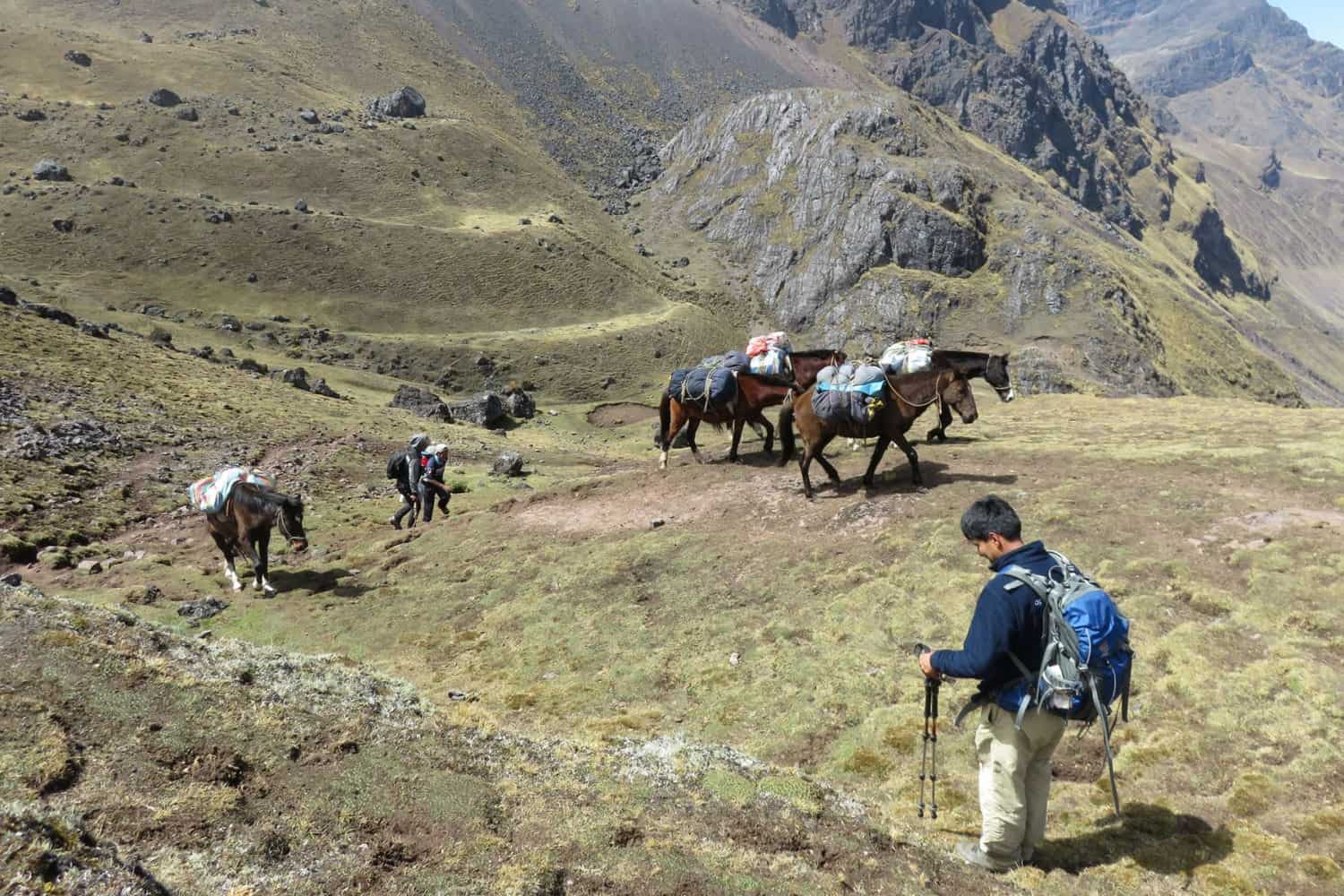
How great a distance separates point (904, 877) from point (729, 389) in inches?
686

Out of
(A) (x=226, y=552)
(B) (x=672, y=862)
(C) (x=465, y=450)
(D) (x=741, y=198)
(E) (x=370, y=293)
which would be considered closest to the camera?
(B) (x=672, y=862)

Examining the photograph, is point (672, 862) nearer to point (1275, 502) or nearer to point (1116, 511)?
point (1116, 511)

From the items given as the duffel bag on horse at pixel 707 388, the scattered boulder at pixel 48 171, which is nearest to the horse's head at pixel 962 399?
the duffel bag on horse at pixel 707 388

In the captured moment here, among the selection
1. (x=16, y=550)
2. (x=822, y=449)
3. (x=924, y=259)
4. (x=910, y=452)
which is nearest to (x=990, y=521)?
(x=910, y=452)

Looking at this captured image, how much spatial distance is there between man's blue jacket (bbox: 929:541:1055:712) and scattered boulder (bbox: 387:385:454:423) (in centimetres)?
4577

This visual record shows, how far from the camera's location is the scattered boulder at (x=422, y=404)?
48.9 meters

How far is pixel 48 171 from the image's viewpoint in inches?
3344

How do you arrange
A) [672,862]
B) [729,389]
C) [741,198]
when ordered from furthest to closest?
1. [741,198]
2. [729,389]
3. [672,862]

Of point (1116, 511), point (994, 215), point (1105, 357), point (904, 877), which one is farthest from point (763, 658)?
point (994, 215)

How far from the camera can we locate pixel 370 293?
8050 cm

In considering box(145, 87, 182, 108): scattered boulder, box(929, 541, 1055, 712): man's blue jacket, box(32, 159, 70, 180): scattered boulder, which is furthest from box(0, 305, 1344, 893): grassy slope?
box(145, 87, 182, 108): scattered boulder

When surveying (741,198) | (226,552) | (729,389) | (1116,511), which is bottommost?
(226,552)

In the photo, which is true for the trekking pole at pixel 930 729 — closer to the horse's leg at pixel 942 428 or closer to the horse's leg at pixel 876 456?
the horse's leg at pixel 876 456

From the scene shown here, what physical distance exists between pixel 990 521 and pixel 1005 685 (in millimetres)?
1461
